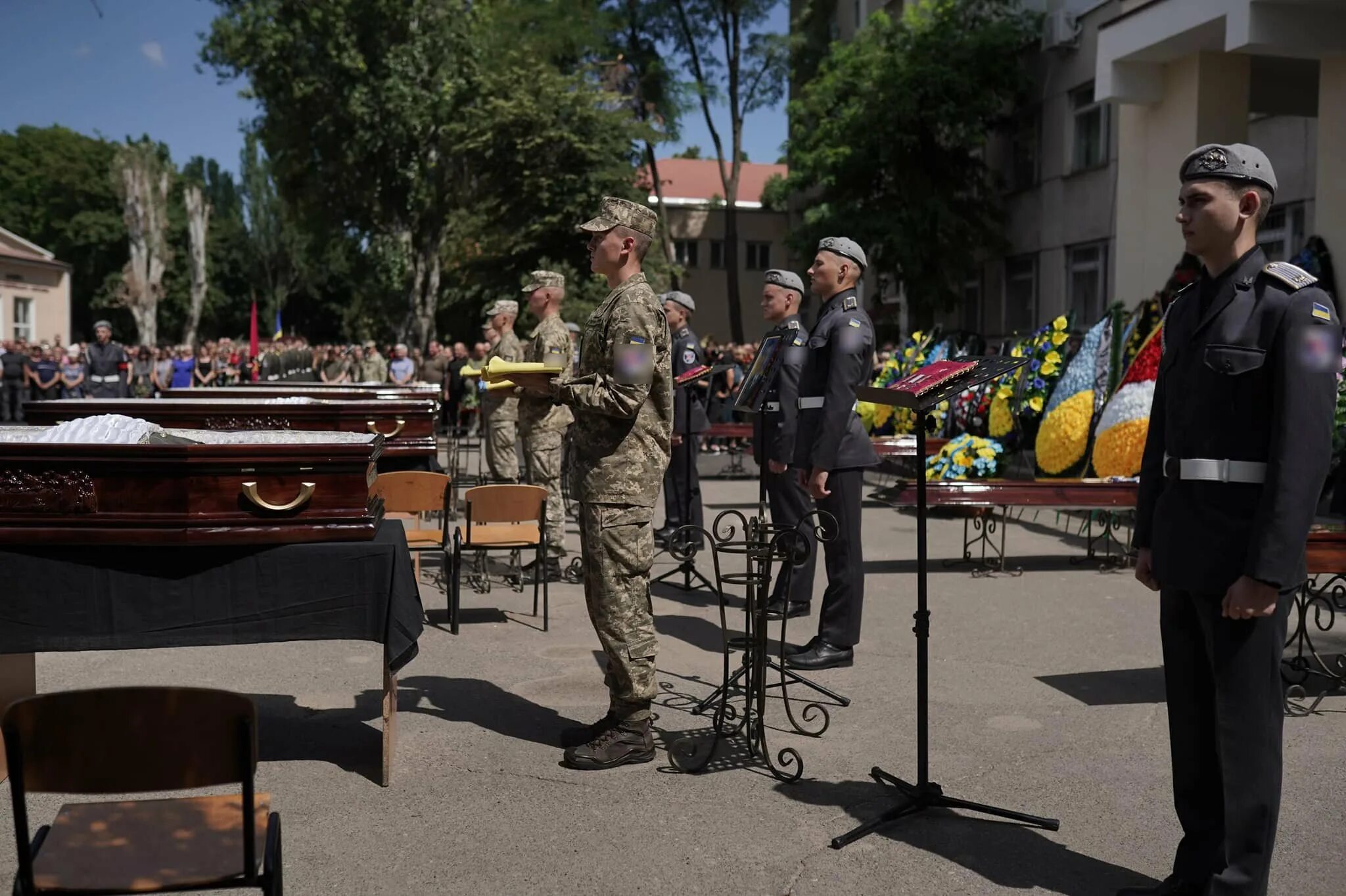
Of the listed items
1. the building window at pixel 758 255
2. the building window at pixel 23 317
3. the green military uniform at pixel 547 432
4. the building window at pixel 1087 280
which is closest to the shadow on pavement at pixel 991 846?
the green military uniform at pixel 547 432

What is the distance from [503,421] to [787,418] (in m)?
3.90

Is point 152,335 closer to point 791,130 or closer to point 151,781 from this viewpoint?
point 791,130

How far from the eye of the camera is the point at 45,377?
77.7 feet

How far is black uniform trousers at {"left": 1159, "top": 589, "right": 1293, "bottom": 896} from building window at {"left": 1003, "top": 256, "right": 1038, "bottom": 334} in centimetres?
2341

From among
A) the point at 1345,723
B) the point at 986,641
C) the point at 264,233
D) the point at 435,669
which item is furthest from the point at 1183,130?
the point at 264,233

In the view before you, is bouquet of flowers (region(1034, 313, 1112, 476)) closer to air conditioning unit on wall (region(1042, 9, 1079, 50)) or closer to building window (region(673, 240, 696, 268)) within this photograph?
air conditioning unit on wall (region(1042, 9, 1079, 50))

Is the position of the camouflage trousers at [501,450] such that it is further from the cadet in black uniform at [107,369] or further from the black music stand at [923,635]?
the cadet in black uniform at [107,369]

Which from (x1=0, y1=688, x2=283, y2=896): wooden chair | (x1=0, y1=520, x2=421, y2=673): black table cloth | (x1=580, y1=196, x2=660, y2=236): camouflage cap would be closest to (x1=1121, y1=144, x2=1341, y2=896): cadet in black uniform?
(x1=580, y1=196, x2=660, y2=236): camouflage cap

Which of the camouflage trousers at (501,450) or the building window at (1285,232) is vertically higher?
the building window at (1285,232)

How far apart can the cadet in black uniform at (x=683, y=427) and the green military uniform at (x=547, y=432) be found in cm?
92

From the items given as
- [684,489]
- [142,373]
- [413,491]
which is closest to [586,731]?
[413,491]

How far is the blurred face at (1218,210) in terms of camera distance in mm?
3648

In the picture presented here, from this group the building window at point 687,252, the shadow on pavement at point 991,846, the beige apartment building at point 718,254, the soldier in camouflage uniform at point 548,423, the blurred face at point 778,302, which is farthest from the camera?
the building window at point 687,252

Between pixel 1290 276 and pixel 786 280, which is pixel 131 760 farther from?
pixel 786 280
